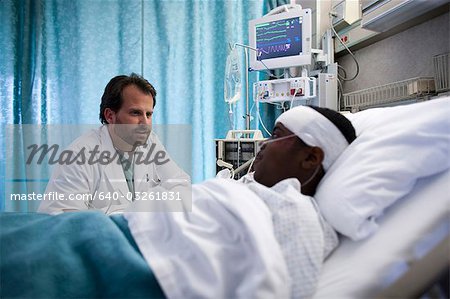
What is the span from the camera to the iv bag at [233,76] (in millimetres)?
2740

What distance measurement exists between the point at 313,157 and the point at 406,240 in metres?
0.39

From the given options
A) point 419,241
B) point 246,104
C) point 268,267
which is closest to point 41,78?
point 246,104

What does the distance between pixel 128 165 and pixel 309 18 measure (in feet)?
5.64

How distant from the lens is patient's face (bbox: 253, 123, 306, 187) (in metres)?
1.04

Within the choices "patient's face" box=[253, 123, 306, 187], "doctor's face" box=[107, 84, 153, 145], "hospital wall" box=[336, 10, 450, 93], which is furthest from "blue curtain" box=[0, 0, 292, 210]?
"patient's face" box=[253, 123, 306, 187]

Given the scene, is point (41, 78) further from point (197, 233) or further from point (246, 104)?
point (197, 233)

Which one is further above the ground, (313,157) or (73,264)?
(313,157)

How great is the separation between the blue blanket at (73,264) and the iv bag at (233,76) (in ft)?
6.91

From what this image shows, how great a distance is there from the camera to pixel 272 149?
1071mm

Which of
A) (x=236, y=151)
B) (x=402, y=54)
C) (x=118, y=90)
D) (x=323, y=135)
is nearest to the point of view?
(x=323, y=135)

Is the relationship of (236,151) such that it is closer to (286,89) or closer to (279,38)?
(286,89)

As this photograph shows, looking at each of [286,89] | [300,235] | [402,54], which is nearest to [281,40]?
[286,89]

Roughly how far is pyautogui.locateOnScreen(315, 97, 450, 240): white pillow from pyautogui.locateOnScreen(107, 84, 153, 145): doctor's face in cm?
113

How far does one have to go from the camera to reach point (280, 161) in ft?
3.46
